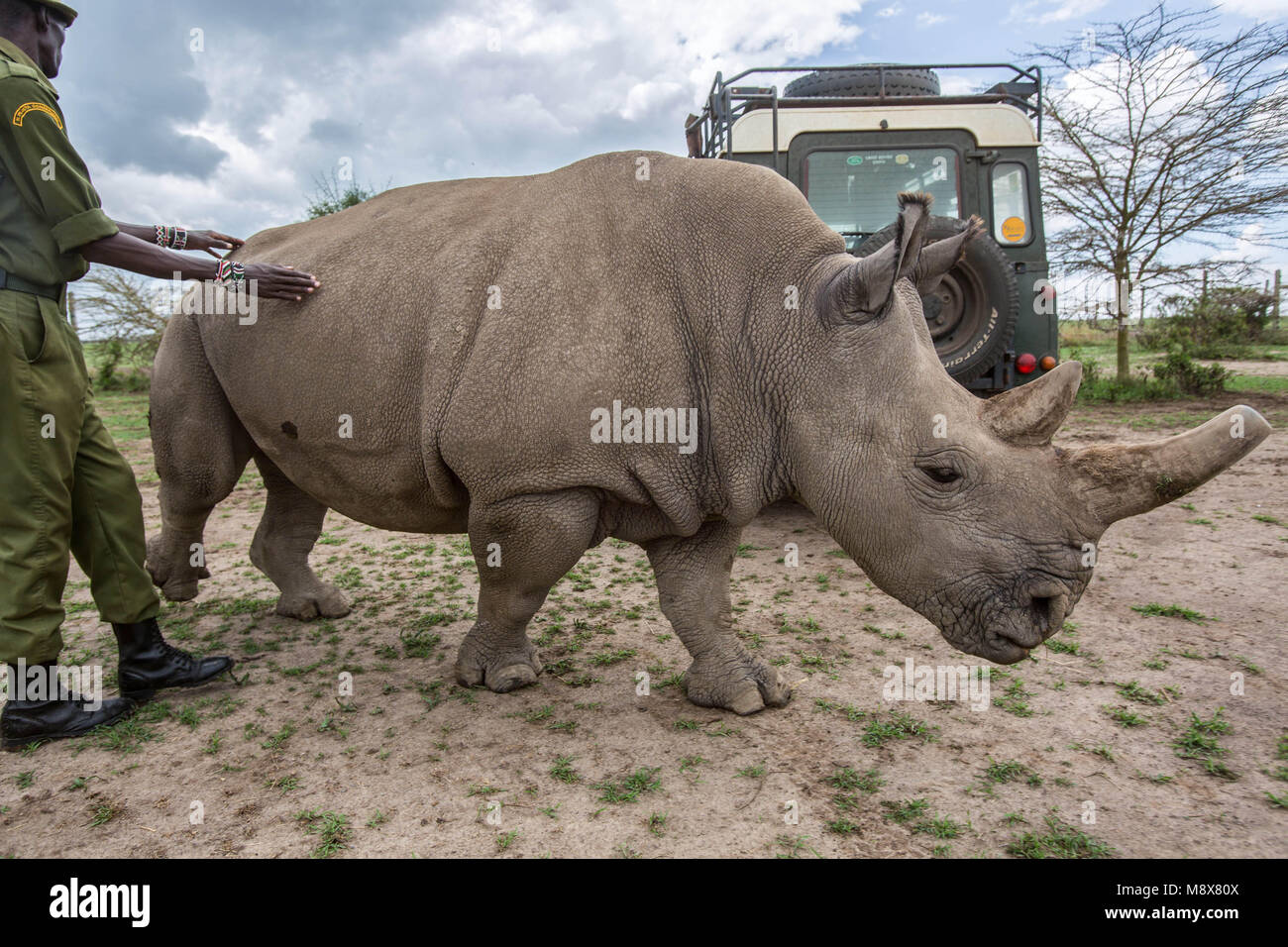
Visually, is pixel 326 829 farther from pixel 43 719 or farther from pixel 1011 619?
pixel 1011 619

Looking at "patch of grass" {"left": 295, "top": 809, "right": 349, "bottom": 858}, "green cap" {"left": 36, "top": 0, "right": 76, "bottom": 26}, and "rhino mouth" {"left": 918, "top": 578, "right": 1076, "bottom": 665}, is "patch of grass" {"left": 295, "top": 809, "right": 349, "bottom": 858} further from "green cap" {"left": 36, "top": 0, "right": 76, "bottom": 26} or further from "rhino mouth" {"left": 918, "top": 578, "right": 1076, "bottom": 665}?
"green cap" {"left": 36, "top": 0, "right": 76, "bottom": 26}

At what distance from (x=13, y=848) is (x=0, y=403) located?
1.59 metres

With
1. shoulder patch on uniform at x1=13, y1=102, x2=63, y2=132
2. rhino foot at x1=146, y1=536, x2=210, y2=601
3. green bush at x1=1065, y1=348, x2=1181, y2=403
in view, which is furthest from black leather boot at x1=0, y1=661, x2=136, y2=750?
green bush at x1=1065, y1=348, x2=1181, y2=403

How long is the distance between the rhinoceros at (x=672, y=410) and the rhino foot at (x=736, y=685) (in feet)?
0.04

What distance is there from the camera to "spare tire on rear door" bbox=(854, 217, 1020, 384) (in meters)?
6.68

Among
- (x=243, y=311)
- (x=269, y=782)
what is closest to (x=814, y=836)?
(x=269, y=782)

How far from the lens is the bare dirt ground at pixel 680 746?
2.75 m

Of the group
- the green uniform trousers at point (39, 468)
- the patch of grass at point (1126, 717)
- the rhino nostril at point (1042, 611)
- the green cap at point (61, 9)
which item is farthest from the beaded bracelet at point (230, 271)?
the patch of grass at point (1126, 717)

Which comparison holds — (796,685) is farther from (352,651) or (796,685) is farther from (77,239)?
(77,239)

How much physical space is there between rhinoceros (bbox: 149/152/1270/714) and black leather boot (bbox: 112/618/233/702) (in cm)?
97

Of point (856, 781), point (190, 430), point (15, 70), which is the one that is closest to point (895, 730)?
point (856, 781)

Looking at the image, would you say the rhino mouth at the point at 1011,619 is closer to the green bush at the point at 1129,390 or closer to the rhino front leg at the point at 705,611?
the rhino front leg at the point at 705,611

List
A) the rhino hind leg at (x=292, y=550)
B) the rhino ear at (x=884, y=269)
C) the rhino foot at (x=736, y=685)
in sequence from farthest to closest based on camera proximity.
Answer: the rhino hind leg at (x=292, y=550) < the rhino foot at (x=736, y=685) < the rhino ear at (x=884, y=269)

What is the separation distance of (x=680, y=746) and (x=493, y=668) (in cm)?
103
